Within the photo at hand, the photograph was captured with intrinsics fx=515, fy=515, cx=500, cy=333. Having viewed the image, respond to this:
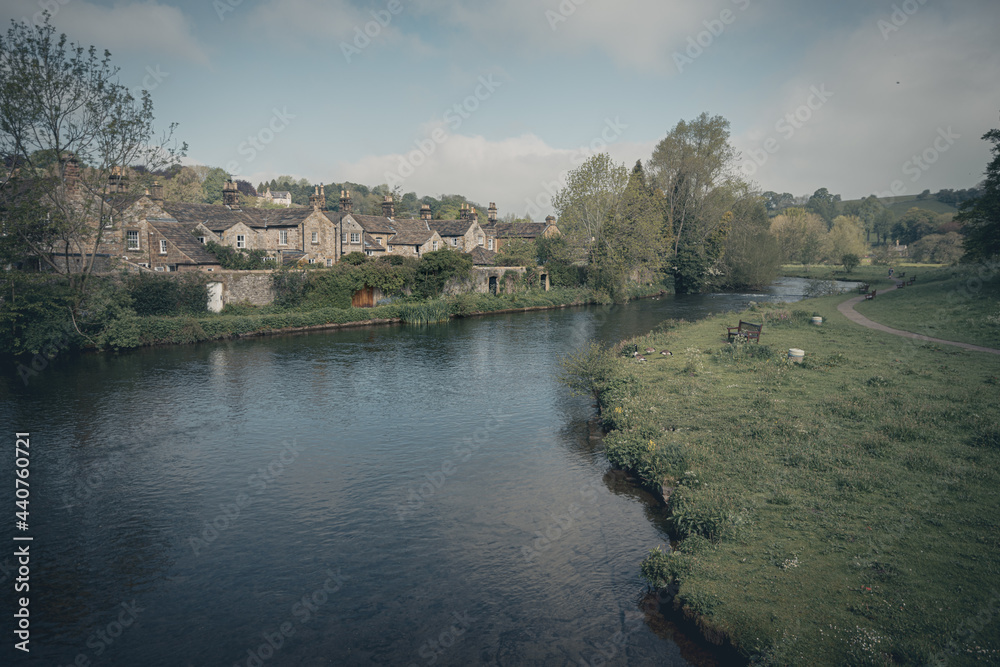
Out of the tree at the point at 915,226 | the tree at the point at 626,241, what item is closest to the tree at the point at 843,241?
the tree at the point at 915,226

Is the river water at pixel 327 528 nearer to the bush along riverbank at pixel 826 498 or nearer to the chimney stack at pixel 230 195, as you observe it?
the bush along riverbank at pixel 826 498

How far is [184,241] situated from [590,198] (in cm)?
4692

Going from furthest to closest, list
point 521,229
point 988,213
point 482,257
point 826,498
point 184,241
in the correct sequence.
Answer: point 521,229 < point 482,257 < point 184,241 < point 988,213 < point 826,498

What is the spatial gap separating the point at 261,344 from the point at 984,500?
130 ft

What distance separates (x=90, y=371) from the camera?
29.8m

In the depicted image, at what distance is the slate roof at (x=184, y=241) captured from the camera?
5003cm

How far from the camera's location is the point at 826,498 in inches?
474

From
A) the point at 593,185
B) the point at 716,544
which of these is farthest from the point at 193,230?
the point at 716,544

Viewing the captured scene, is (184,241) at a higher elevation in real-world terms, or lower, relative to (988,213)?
lower

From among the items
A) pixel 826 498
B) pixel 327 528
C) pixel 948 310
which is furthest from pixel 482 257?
pixel 826 498

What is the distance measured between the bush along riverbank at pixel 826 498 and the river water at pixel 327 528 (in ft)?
4.23

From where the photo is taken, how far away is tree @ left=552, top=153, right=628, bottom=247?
218 feet

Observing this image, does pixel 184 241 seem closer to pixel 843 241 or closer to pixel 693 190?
pixel 693 190

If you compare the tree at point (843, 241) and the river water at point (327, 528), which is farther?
the tree at point (843, 241)
